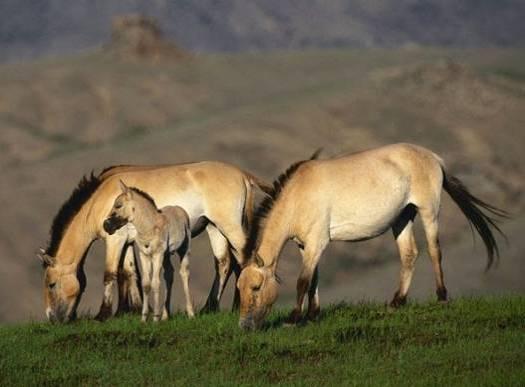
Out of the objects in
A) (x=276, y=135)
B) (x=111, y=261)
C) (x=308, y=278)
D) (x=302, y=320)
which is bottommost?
(x=302, y=320)

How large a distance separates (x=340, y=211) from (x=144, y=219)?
249 cm

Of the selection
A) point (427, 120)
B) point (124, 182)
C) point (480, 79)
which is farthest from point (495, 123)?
point (124, 182)

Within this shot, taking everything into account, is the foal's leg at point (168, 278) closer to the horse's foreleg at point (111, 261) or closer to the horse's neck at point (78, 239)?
the horse's foreleg at point (111, 261)

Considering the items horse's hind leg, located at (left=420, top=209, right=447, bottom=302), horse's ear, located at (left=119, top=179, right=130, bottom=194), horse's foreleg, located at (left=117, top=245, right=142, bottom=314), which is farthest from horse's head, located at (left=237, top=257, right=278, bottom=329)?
horse's foreleg, located at (left=117, top=245, right=142, bottom=314)

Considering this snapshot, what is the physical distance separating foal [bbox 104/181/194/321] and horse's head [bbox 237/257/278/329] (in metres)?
1.39

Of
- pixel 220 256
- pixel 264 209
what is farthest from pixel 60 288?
pixel 264 209

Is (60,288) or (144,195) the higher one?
(144,195)

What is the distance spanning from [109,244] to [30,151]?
483 feet

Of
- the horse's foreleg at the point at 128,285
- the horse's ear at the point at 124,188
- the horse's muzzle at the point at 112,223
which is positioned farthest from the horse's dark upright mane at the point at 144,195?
the horse's foreleg at the point at 128,285

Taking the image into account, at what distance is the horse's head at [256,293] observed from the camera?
17.0 meters

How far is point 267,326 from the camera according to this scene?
1745cm

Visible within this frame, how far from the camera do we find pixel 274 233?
17750 millimetres

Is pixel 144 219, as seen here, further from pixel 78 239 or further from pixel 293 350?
pixel 293 350

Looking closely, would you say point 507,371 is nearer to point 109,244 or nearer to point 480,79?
point 109,244
